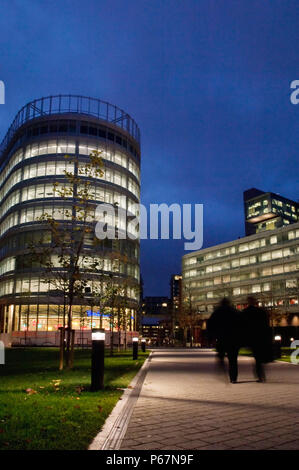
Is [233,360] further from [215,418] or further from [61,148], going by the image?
[61,148]

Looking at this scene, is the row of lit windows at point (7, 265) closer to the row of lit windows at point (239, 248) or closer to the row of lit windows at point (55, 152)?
the row of lit windows at point (55, 152)

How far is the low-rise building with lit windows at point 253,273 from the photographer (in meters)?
77.3

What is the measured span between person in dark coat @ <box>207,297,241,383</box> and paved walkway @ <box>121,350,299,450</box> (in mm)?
951

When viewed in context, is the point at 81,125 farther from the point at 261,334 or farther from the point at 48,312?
the point at 261,334

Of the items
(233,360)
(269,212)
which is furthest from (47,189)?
(269,212)

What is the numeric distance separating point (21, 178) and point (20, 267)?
42.8 feet

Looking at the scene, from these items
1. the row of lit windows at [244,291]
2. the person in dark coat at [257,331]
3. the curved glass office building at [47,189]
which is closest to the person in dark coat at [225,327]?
the person in dark coat at [257,331]

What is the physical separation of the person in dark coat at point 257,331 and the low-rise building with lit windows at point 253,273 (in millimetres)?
58526

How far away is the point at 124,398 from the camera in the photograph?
7898 mm

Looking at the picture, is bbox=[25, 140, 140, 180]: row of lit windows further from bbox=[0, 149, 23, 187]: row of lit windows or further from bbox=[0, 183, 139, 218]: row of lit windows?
bbox=[0, 183, 139, 218]: row of lit windows

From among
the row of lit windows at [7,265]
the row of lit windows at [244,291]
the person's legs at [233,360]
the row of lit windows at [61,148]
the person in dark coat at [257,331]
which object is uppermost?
the row of lit windows at [61,148]

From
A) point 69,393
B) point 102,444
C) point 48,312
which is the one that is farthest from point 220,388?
point 48,312

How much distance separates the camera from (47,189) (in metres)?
59.8

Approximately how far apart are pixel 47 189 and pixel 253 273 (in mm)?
47687
